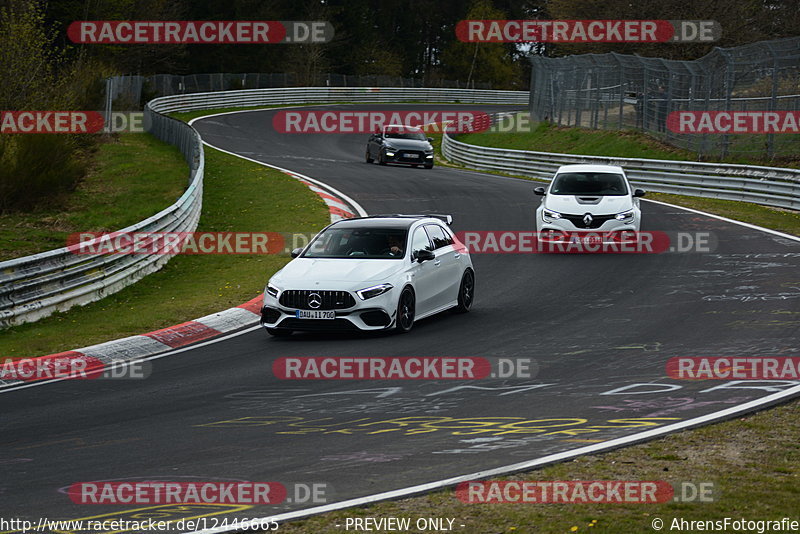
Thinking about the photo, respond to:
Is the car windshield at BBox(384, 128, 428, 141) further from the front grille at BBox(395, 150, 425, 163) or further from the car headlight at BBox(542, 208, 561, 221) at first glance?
the car headlight at BBox(542, 208, 561, 221)

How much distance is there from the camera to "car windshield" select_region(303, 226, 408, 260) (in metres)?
14.4

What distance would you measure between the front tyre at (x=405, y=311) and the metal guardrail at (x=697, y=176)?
14.6m

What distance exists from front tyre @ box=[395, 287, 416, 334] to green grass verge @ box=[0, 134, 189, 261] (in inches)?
391

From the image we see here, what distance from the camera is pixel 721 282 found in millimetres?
17188

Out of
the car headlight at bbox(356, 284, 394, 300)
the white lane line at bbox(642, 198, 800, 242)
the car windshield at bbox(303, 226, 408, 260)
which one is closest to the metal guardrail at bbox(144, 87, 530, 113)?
the white lane line at bbox(642, 198, 800, 242)

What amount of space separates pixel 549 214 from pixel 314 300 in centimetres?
840

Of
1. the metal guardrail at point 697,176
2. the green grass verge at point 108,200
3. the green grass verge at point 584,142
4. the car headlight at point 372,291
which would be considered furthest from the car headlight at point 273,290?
the green grass verge at point 584,142

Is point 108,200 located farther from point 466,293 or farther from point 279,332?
point 279,332

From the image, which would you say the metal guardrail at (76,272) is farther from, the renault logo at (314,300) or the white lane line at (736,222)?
the white lane line at (736,222)

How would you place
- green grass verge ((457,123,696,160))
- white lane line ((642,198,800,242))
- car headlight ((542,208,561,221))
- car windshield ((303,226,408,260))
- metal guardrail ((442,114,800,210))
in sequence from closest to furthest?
car windshield ((303,226,408,260)) → car headlight ((542,208,561,221)) → white lane line ((642,198,800,242)) → metal guardrail ((442,114,800,210)) → green grass verge ((457,123,696,160))

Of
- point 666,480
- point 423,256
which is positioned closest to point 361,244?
point 423,256

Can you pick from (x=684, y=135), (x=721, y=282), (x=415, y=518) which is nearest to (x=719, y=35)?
(x=684, y=135)

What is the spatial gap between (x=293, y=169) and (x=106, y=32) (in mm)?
29645

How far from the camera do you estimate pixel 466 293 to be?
51.2 ft
